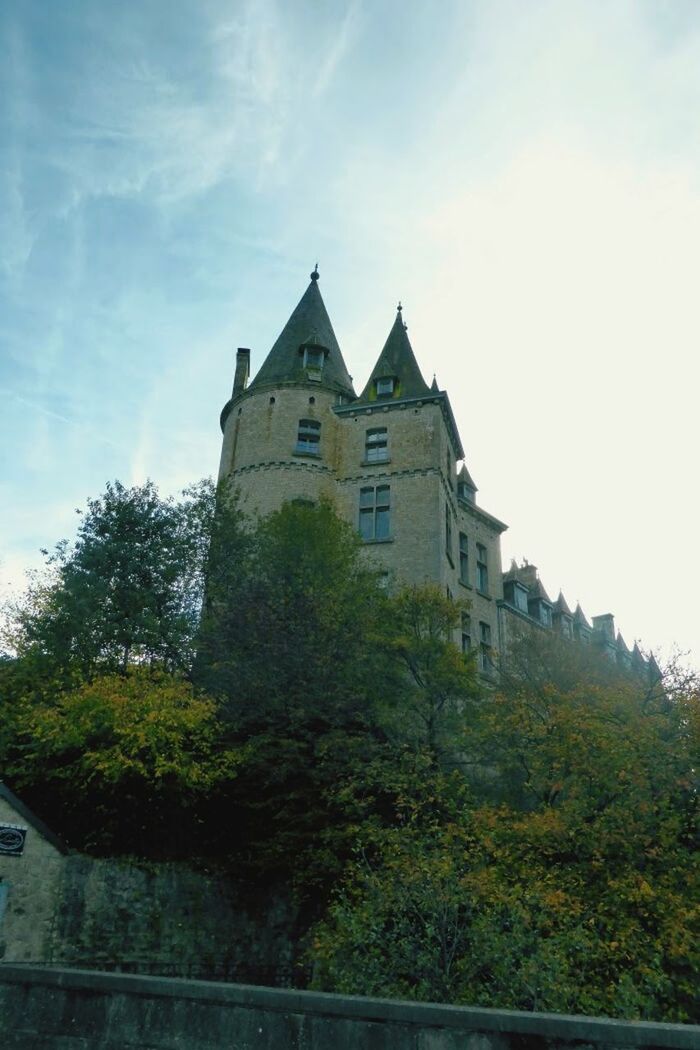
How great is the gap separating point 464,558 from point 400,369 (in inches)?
434

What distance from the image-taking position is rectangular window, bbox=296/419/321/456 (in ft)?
131

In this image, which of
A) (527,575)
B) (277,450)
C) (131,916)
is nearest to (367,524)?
(277,450)

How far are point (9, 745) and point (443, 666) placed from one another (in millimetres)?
12243

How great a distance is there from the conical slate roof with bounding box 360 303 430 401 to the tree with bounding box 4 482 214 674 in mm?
15826

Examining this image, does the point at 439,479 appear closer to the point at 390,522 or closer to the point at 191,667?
the point at 390,522

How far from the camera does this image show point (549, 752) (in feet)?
59.4

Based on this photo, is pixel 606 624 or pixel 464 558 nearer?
A: pixel 464 558

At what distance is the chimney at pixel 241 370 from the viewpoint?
145 feet

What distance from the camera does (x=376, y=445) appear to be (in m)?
40.3

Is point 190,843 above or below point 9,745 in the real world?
below

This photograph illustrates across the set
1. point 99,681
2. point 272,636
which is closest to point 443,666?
point 272,636

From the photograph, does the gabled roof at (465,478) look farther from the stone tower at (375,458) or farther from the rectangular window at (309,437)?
the rectangular window at (309,437)

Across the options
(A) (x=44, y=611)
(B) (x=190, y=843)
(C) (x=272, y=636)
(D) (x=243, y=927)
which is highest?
(A) (x=44, y=611)

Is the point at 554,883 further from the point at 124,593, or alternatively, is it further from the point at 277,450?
the point at 277,450
